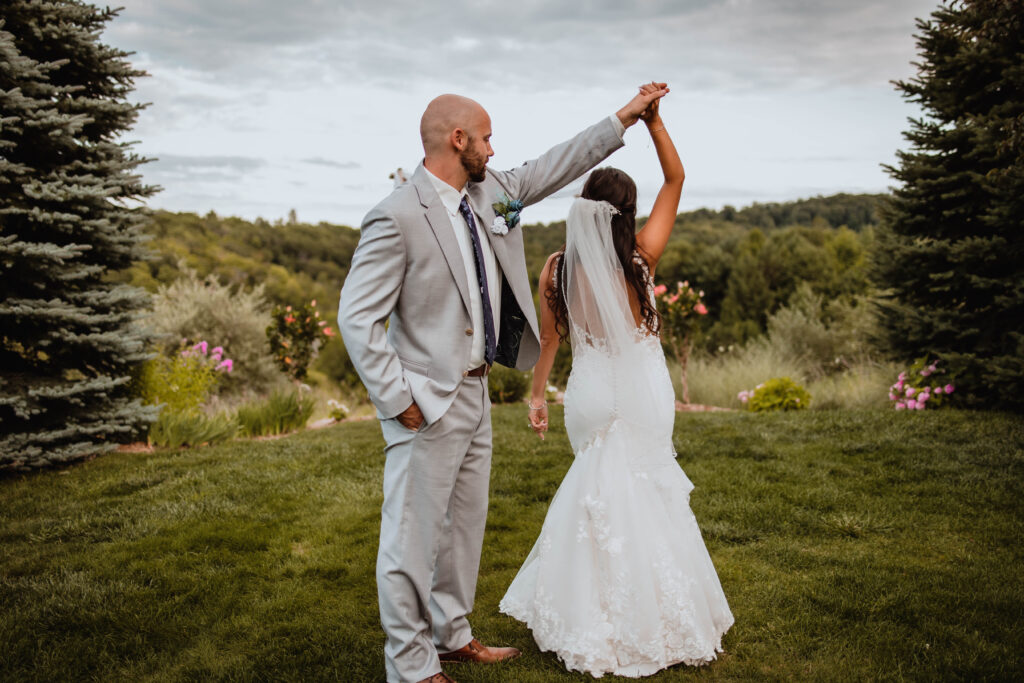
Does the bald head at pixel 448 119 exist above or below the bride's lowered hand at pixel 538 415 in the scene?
above

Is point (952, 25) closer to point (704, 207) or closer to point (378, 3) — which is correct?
point (378, 3)

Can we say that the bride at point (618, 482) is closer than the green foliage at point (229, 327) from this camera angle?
Yes

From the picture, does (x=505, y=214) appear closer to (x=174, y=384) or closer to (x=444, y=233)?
(x=444, y=233)

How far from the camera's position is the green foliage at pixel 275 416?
28.4 feet

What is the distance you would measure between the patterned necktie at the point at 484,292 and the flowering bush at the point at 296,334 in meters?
8.05

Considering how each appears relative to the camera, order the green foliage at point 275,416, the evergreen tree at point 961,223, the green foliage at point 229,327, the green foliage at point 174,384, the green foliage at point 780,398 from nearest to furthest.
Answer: the evergreen tree at point 961,223 → the green foliage at point 174,384 → the green foliage at point 275,416 → the green foliage at point 780,398 → the green foliage at point 229,327

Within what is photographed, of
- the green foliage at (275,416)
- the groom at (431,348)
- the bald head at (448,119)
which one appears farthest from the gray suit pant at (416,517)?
the green foliage at (275,416)

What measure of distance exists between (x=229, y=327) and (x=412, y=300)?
11.5 meters

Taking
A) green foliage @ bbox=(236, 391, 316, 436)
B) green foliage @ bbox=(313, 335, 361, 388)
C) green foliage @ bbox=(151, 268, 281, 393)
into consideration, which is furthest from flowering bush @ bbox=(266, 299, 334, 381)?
green foliage @ bbox=(313, 335, 361, 388)

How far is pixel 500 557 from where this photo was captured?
429 centimetres

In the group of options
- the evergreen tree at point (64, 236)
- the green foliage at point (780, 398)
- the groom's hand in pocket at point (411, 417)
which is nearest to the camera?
the groom's hand in pocket at point (411, 417)

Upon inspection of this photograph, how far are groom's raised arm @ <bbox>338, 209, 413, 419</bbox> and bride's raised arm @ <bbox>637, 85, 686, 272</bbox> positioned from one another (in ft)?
3.93

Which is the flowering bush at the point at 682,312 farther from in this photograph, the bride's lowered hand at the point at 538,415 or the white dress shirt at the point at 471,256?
the white dress shirt at the point at 471,256

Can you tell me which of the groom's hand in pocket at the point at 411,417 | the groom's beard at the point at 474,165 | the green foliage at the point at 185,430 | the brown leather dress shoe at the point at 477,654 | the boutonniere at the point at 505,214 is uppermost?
the groom's beard at the point at 474,165
